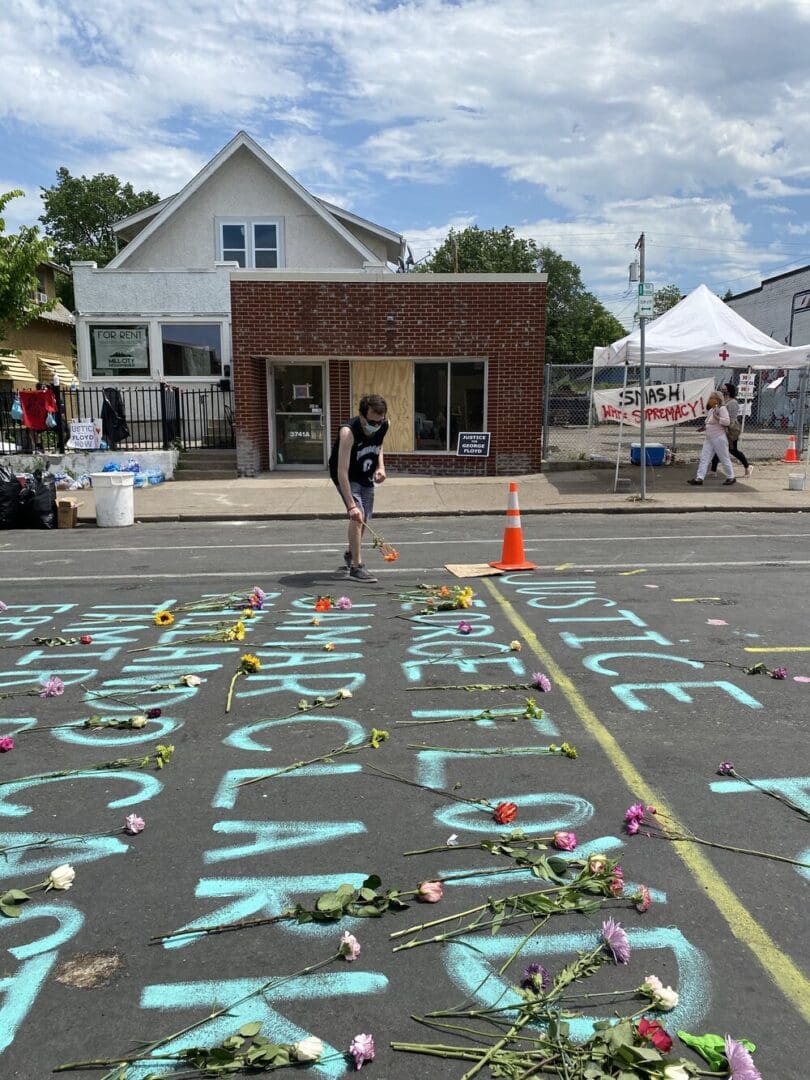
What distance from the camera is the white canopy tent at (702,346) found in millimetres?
14914

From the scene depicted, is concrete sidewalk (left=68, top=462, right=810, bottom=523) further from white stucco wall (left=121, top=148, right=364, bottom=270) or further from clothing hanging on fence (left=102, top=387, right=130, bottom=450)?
white stucco wall (left=121, top=148, right=364, bottom=270)

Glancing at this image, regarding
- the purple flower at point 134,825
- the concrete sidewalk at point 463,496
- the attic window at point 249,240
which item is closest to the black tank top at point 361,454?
the purple flower at point 134,825

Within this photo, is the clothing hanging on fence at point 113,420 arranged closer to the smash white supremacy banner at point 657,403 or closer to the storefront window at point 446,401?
the storefront window at point 446,401

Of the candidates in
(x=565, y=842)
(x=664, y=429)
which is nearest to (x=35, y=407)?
(x=565, y=842)

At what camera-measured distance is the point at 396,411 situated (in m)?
17.1

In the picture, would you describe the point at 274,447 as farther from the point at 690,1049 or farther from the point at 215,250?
the point at 690,1049

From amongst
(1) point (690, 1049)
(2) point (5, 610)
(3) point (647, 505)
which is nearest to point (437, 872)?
(1) point (690, 1049)

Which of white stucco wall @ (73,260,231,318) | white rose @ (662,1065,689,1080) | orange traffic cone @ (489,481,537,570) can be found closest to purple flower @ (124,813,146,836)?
white rose @ (662,1065,689,1080)

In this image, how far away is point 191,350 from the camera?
20938mm

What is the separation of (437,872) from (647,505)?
11189 mm

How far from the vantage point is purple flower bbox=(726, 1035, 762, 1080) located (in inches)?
78.2

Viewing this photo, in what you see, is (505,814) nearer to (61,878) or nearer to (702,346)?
(61,878)

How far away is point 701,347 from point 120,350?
542 inches

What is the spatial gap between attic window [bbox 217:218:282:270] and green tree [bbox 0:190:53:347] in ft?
22.5
